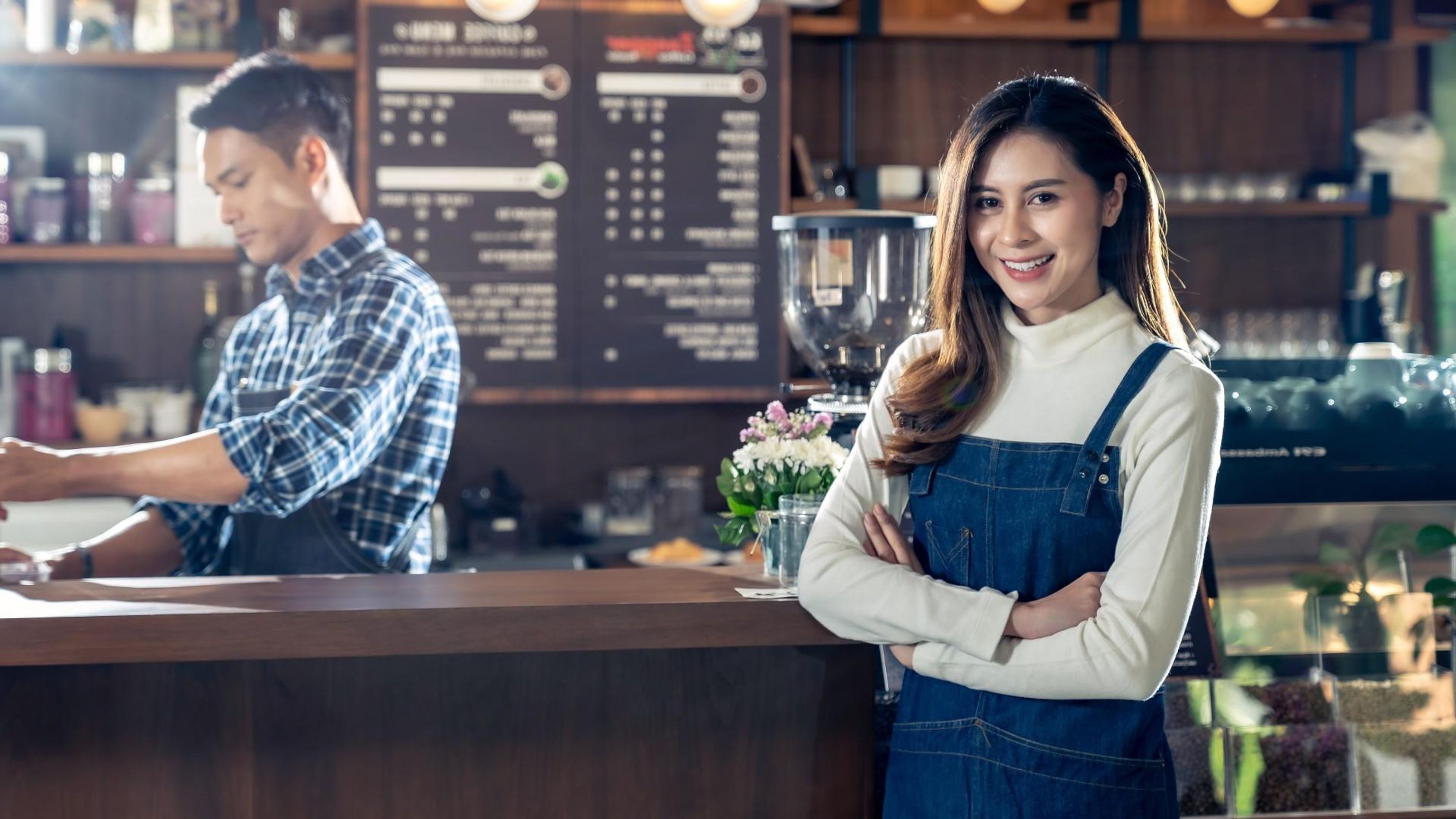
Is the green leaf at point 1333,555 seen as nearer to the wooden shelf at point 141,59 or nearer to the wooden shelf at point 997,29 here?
the wooden shelf at point 997,29

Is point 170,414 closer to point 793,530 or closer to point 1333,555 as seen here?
point 793,530

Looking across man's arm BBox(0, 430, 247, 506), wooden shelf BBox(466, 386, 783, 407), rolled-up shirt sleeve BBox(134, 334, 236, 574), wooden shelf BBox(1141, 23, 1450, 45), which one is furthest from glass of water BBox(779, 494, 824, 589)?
wooden shelf BBox(1141, 23, 1450, 45)

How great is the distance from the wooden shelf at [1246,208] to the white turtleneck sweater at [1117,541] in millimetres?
2292

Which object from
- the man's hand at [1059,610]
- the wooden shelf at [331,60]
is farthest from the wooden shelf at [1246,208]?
the man's hand at [1059,610]

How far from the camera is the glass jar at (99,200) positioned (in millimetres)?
3564

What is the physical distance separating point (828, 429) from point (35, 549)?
2.49 metres

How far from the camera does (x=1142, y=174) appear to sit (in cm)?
142

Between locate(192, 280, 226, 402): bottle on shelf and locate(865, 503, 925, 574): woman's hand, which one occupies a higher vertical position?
locate(192, 280, 226, 402): bottle on shelf

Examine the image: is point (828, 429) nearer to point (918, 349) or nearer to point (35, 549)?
point (918, 349)

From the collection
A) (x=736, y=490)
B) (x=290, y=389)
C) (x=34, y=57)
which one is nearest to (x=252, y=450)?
(x=290, y=389)

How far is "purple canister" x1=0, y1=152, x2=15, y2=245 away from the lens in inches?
139

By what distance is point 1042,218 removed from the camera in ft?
4.57

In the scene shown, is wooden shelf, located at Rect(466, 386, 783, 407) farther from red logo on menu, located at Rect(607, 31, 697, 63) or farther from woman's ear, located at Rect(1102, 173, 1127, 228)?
woman's ear, located at Rect(1102, 173, 1127, 228)

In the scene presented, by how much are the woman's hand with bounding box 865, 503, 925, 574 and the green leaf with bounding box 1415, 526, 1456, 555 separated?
0.84m
